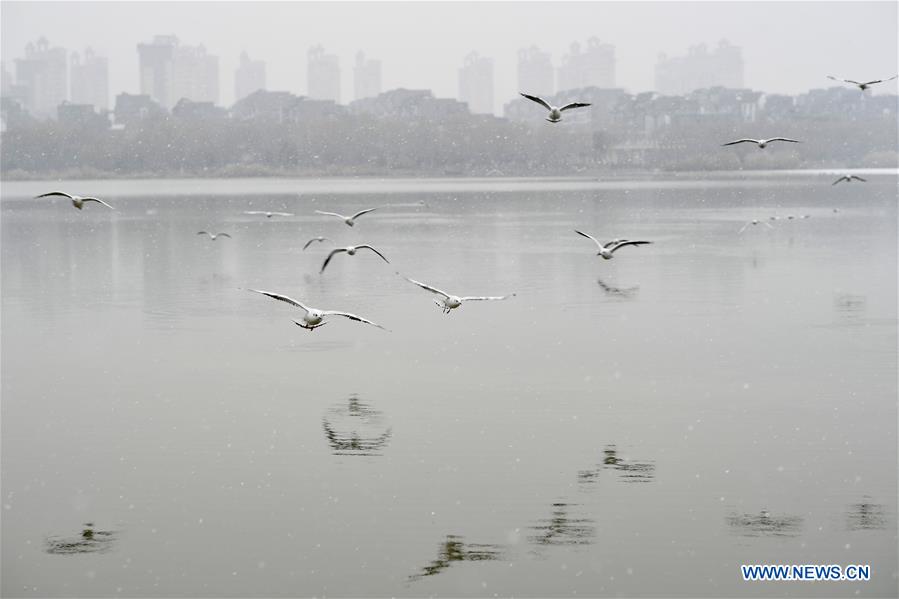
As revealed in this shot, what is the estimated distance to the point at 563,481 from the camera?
21.4m

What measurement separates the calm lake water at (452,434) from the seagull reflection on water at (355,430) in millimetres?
87

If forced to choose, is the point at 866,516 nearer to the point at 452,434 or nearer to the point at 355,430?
the point at 452,434

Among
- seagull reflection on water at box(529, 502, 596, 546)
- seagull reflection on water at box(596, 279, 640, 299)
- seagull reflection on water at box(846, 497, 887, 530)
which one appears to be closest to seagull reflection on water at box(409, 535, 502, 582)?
seagull reflection on water at box(529, 502, 596, 546)

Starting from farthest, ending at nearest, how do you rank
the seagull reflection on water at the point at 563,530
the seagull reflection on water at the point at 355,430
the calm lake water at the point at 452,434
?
1. the seagull reflection on water at the point at 355,430
2. the seagull reflection on water at the point at 563,530
3. the calm lake water at the point at 452,434

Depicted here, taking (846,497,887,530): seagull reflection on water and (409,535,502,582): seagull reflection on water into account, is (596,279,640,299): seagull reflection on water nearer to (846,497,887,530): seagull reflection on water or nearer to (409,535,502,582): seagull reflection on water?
(846,497,887,530): seagull reflection on water

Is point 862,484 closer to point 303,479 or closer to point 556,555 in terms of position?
point 556,555

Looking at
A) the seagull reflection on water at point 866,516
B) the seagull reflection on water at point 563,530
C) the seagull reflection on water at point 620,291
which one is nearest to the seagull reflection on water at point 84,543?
the seagull reflection on water at point 563,530

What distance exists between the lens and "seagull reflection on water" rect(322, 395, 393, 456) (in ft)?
76.9

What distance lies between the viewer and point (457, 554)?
1838 cm

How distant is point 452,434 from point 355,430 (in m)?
1.84

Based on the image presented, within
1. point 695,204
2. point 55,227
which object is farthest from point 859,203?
point 55,227

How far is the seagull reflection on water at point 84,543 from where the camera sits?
61.6 feet

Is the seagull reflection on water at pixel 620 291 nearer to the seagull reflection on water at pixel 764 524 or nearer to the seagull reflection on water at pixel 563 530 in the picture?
the seagull reflection on water at pixel 764 524

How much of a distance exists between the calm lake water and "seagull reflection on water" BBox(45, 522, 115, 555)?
7 cm
